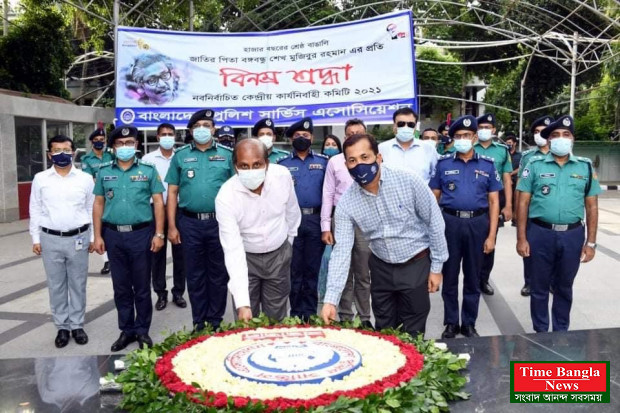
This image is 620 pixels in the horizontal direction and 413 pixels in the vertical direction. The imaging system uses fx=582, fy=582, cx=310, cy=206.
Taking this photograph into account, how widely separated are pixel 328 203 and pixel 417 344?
250 centimetres

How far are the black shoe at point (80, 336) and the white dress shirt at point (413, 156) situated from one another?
2915 mm

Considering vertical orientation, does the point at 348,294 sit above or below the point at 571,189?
below

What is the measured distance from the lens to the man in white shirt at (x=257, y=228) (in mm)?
3135

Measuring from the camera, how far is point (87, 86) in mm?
25594

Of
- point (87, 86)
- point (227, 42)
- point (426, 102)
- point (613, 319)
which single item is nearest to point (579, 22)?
point (426, 102)

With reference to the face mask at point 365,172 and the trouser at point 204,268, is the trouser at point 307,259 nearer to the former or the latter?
the trouser at point 204,268

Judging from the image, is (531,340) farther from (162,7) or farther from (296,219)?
(162,7)

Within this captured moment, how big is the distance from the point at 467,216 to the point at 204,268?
2112 mm

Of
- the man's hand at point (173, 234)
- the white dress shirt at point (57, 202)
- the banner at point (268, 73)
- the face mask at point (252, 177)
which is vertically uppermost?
the banner at point (268, 73)

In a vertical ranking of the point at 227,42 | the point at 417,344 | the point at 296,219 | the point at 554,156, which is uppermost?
the point at 227,42

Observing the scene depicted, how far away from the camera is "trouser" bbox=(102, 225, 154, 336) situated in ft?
14.3

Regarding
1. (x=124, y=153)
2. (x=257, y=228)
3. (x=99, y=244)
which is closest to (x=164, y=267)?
(x=99, y=244)

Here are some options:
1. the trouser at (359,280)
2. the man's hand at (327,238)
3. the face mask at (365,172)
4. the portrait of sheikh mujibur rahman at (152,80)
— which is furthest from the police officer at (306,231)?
the portrait of sheikh mujibur rahman at (152,80)

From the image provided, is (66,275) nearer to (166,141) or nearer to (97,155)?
(166,141)
